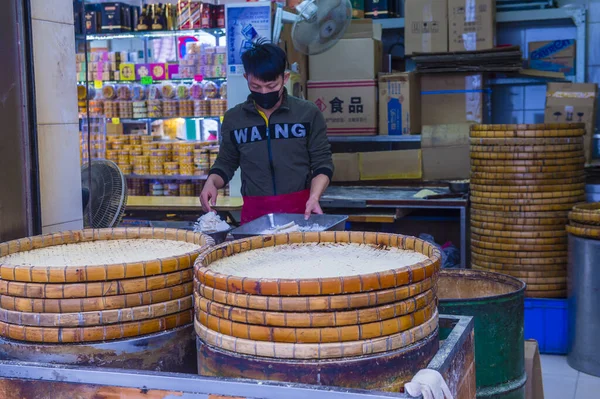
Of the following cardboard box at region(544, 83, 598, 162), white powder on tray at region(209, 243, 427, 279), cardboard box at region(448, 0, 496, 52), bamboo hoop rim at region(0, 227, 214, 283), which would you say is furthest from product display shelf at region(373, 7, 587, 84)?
bamboo hoop rim at region(0, 227, 214, 283)

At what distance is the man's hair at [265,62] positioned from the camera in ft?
9.49

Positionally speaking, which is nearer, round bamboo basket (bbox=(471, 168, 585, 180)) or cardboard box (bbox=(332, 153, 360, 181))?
round bamboo basket (bbox=(471, 168, 585, 180))

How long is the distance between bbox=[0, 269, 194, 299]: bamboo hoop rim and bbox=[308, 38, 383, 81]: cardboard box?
474 cm

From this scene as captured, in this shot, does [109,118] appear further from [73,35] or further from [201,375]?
[201,375]

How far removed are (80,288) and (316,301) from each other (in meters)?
0.44

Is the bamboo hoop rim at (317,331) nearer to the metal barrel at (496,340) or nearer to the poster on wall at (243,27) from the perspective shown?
the metal barrel at (496,340)

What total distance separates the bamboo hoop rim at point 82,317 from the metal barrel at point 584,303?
319 centimetres

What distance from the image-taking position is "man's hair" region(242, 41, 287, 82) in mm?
2893

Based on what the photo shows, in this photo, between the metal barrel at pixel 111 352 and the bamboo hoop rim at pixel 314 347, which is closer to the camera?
the bamboo hoop rim at pixel 314 347

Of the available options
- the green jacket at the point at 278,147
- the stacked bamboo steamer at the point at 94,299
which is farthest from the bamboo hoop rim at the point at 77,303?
the green jacket at the point at 278,147

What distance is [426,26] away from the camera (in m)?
5.81

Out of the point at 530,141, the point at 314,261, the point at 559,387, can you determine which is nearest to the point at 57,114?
the point at 314,261

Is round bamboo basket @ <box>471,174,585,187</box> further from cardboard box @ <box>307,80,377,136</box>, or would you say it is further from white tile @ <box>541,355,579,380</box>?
cardboard box @ <box>307,80,377,136</box>

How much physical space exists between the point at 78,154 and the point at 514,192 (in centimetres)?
275
